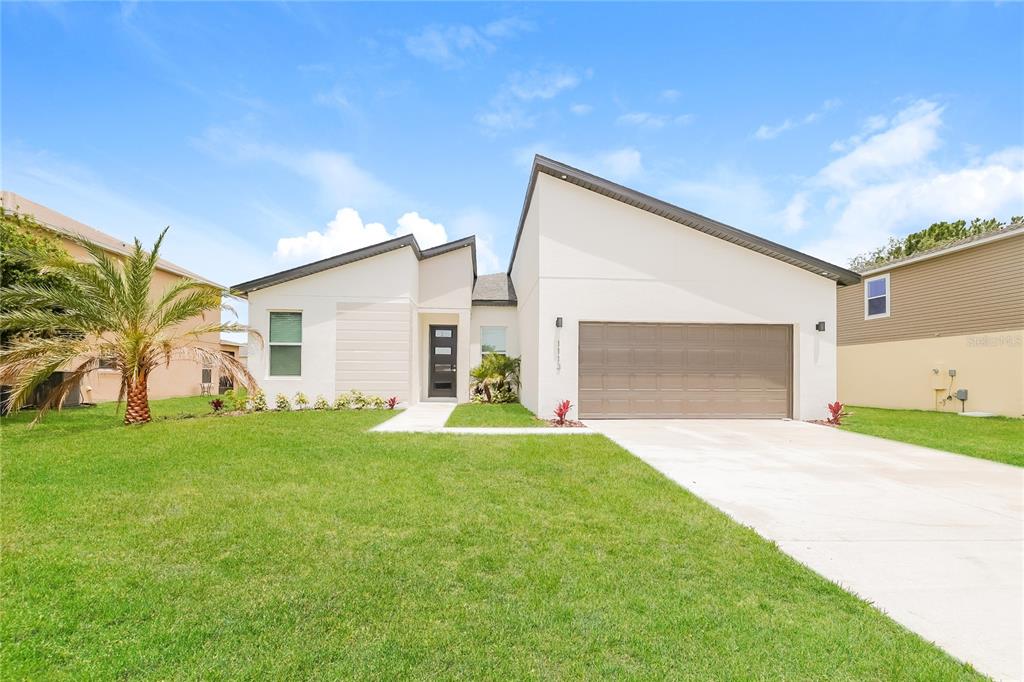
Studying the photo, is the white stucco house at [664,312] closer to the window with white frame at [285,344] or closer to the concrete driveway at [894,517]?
the concrete driveway at [894,517]

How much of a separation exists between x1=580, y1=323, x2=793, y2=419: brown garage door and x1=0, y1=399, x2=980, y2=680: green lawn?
5105 millimetres

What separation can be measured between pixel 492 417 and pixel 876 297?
1554cm

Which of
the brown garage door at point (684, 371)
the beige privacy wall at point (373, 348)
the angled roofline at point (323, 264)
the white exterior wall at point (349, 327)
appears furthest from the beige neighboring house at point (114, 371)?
the brown garage door at point (684, 371)

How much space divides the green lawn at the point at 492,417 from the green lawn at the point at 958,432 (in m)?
6.69

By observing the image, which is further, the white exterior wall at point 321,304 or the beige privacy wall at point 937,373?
the beige privacy wall at point 937,373

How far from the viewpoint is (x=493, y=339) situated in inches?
569

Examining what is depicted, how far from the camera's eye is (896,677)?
198cm

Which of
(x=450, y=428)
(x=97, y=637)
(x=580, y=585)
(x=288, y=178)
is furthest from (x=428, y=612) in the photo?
(x=288, y=178)

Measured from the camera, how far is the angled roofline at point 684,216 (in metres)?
9.90

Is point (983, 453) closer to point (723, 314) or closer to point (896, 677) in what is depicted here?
point (723, 314)

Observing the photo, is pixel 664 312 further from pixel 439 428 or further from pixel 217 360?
pixel 217 360

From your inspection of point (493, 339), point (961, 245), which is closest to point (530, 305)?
point (493, 339)

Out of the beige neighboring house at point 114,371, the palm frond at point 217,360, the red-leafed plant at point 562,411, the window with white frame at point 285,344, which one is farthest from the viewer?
the beige neighboring house at point 114,371

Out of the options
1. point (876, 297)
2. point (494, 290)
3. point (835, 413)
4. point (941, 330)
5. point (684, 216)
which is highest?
point (684, 216)
